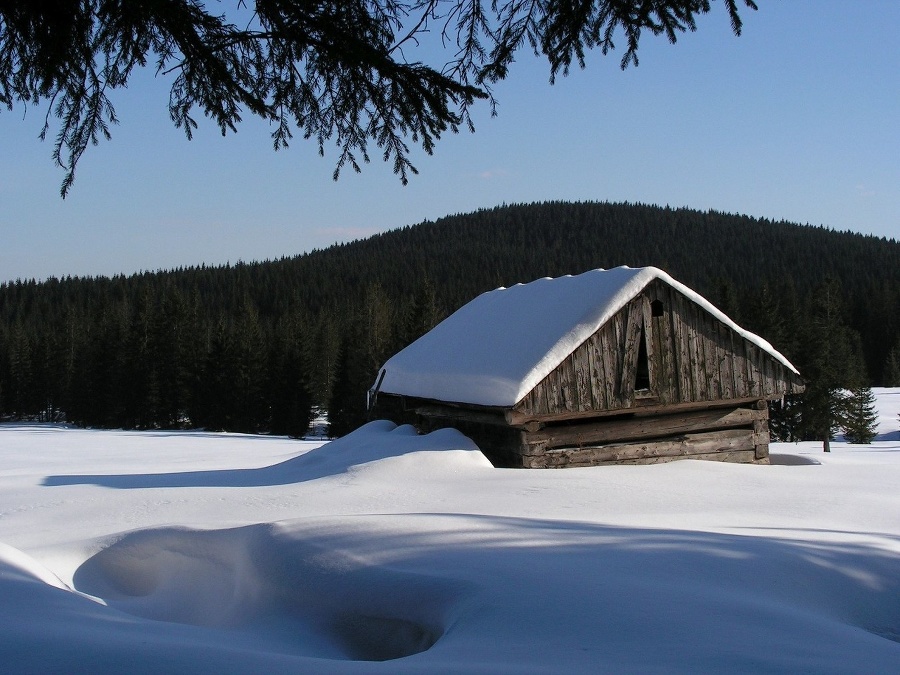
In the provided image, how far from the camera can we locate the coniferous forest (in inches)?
1959

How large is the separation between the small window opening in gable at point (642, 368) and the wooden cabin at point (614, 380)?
0.02 meters

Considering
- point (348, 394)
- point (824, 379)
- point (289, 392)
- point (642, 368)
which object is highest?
point (642, 368)

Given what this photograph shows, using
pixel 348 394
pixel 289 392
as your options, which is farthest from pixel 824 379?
pixel 289 392

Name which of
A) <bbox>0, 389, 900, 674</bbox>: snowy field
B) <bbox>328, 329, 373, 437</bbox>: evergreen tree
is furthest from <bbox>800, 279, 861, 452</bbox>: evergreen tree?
<bbox>0, 389, 900, 674</bbox>: snowy field

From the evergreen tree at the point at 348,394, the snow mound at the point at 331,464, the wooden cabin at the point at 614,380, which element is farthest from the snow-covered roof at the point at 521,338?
the evergreen tree at the point at 348,394

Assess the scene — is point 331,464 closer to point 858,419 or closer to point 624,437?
point 624,437

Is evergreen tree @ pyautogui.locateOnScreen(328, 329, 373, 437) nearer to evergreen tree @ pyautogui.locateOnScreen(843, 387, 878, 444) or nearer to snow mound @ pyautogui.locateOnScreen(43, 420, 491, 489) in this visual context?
evergreen tree @ pyautogui.locateOnScreen(843, 387, 878, 444)

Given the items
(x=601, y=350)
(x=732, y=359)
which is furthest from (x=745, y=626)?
(x=732, y=359)

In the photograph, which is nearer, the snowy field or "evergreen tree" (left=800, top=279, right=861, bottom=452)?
the snowy field

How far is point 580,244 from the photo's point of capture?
169000 millimetres

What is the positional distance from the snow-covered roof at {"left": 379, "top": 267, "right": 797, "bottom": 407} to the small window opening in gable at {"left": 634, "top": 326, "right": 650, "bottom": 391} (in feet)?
2.78

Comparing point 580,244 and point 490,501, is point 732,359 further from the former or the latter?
point 580,244

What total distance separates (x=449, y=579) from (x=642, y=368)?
9.48m

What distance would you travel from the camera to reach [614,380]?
40.3 feet
